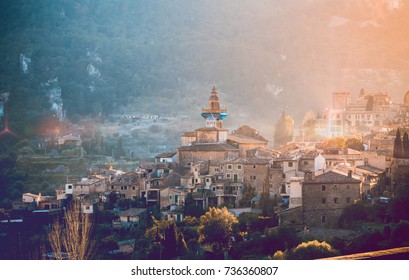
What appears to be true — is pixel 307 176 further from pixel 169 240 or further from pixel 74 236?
pixel 74 236

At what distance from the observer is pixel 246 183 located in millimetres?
22500

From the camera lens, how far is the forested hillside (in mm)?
44719

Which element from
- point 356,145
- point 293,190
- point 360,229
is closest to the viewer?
point 360,229

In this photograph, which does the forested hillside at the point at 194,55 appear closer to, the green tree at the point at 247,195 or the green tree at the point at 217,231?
the green tree at the point at 247,195

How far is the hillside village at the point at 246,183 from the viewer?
19.7 m

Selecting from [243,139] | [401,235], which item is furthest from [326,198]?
[243,139]

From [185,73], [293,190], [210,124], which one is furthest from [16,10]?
[293,190]

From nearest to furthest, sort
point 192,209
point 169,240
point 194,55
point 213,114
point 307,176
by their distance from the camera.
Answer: point 169,240 < point 307,176 < point 192,209 < point 213,114 < point 194,55

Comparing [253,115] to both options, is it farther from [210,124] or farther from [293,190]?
[293,190]

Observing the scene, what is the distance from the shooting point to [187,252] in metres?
19.6

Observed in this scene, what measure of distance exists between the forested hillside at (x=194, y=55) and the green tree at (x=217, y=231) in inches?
753

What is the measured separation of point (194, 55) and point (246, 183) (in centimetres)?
3424

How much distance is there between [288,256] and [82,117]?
104ft

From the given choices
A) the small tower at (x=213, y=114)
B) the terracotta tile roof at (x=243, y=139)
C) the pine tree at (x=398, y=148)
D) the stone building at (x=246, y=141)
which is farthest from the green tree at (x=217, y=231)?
the small tower at (x=213, y=114)
